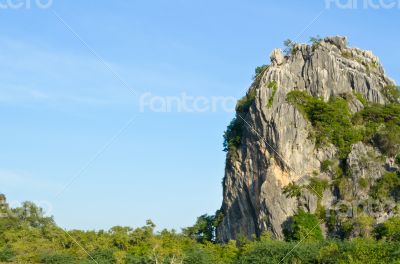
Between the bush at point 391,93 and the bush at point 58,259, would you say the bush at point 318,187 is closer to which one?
the bush at point 391,93

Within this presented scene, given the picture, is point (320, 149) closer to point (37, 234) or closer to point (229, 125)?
point (229, 125)

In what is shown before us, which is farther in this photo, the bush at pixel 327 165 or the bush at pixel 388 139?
the bush at pixel 327 165

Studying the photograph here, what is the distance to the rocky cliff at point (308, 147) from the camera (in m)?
56.7

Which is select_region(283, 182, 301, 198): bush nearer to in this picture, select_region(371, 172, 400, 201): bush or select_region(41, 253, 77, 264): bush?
select_region(371, 172, 400, 201): bush

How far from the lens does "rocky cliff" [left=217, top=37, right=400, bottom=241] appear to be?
186ft

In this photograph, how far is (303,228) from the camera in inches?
2149

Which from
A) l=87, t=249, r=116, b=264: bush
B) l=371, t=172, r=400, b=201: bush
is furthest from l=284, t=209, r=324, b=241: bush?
l=87, t=249, r=116, b=264: bush

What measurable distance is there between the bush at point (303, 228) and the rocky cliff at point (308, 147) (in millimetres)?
696

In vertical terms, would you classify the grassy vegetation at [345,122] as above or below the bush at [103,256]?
above

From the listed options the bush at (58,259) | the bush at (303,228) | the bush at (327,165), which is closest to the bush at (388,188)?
the bush at (327,165)

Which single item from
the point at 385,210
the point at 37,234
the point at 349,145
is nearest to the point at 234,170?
the point at 349,145

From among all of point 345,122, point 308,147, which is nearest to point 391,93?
point 345,122

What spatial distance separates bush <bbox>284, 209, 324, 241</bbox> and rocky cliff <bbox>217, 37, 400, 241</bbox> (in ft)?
2.28

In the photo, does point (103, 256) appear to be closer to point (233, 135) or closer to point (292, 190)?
point (292, 190)
